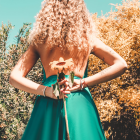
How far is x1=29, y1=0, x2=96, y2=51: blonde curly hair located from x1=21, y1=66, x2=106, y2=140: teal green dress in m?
0.28

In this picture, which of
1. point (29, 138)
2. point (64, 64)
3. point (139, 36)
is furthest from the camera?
point (139, 36)

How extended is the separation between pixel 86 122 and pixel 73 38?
2.03 ft

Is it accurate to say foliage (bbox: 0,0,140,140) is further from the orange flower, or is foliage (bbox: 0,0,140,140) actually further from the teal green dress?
the orange flower

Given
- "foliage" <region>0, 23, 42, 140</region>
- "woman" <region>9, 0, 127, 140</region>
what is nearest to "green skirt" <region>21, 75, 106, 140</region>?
"woman" <region>9, 0, 127, 140</region>

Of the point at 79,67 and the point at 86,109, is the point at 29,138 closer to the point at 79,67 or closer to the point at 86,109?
the point at 86,109

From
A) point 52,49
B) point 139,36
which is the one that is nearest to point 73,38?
point 52,49

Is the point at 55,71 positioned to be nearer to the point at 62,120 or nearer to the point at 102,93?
the point at 62,120

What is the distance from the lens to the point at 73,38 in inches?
46.8

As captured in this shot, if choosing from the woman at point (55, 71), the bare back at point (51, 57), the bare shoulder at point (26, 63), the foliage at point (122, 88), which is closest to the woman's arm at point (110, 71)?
the woman at point (55, 71)

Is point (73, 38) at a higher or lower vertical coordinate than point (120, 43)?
lower

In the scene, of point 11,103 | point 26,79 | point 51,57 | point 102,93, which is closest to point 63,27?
point 51,57

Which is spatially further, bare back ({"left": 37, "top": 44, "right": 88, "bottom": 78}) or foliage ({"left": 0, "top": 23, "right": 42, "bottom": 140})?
foliage ({"left": 0, "top": 23, "right": 42, "bottom": 140})

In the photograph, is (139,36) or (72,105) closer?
(72,105)

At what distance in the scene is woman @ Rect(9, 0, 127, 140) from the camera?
3.61ft
